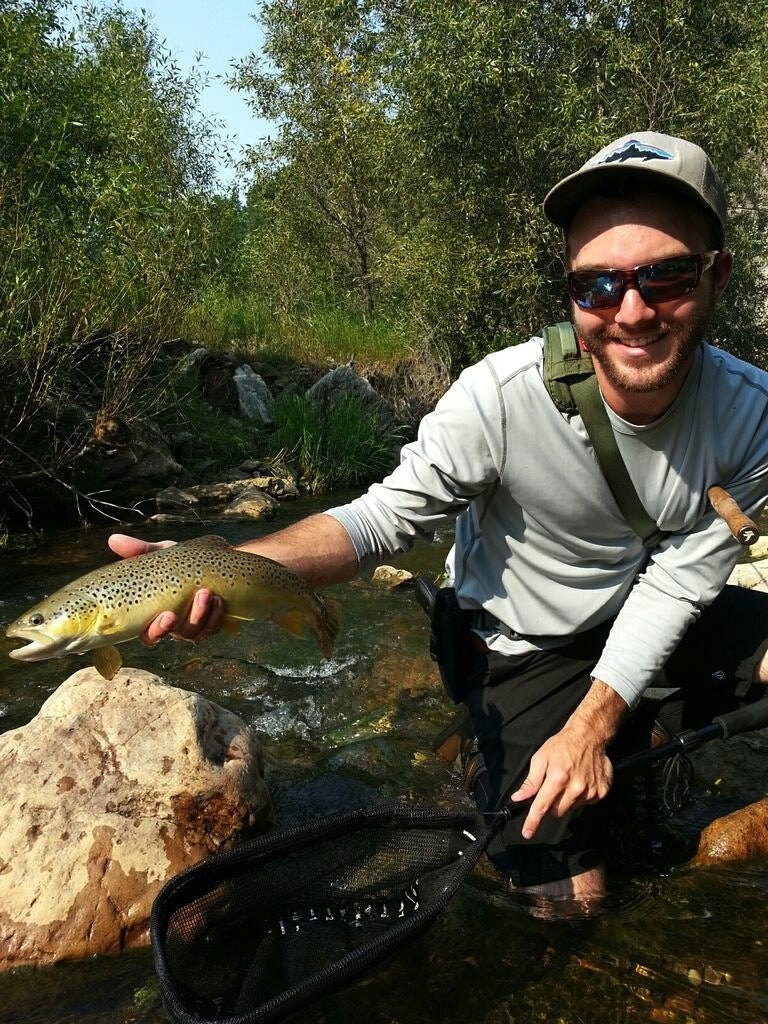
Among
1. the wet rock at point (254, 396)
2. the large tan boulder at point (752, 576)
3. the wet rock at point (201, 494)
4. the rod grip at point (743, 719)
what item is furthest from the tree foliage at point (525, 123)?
the rod grip at point (743, 719)

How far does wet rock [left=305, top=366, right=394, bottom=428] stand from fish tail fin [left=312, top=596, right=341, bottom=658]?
41.0 feet

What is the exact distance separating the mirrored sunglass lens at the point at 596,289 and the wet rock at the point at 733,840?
232 cm

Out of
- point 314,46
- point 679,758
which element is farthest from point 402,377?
point 679,758

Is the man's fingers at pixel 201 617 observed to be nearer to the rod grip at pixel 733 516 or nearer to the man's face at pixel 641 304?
the man's face at pixel 641 304

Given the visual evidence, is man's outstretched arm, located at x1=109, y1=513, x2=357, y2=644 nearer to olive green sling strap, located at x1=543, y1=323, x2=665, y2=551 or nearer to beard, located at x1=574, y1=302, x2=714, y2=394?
olive green sling strap, located at x1=543, y1=323, x2=665, y2=551

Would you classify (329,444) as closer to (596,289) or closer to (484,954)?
(596,289)

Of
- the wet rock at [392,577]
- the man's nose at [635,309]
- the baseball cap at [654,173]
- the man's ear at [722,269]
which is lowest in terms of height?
the wet rock at [392,577]

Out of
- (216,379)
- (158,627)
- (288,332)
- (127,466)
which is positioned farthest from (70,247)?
(158,627)

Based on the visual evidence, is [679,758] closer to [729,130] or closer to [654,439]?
[654,439]

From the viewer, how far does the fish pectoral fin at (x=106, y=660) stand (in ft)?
9.12

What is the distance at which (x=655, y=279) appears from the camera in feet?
9.52

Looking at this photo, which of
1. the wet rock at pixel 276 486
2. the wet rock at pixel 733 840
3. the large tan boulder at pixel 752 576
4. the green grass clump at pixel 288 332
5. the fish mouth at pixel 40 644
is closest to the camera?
the fish mouth at pixel 40 644

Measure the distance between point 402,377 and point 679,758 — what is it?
51.0 feet

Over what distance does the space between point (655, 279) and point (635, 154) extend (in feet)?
Answer: 1.39
